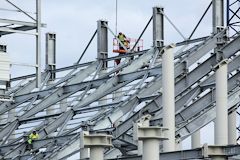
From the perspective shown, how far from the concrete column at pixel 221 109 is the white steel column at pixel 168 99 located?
6.55ft

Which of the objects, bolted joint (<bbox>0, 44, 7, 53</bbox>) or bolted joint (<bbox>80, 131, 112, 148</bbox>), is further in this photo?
bolted joint (<bbox>0, 44, 7, 53</bbox>)

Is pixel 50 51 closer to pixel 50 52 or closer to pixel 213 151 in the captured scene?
pixel 50 52

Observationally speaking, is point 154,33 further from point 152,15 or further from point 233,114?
point 233,114

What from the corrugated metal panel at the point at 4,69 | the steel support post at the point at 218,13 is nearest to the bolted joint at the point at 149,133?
the corrugated metal panel at the point at 4,69

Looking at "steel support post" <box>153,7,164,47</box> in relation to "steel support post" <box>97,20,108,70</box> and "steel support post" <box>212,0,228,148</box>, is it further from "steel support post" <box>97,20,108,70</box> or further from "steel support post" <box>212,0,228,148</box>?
"steel support post" <box>212,0,228,148</box>

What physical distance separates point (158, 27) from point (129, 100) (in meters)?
7.38

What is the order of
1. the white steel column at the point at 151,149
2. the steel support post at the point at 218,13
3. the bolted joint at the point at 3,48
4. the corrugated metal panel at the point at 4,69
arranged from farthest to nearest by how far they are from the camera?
the steel support post at the point at 218,13
the bolted joint at the point at 3,48
the corrugated metal panel at the point at 4,69
the white steel column at the point at 151,149

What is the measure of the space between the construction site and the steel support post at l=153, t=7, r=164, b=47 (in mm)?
50

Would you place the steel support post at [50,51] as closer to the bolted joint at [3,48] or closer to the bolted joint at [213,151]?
the bolted joint at [3,48]

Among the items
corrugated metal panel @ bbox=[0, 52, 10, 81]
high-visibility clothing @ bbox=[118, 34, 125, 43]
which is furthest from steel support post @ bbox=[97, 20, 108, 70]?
corrugated metal panel @ bbox=[0, 52, 10, 81]

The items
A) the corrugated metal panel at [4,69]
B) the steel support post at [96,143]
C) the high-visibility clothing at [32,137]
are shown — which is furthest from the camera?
the high-visibility clothing at [32,137]

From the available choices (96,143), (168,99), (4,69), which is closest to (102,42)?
(168,99)

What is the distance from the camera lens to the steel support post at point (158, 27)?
61.8m

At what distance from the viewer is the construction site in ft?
143
